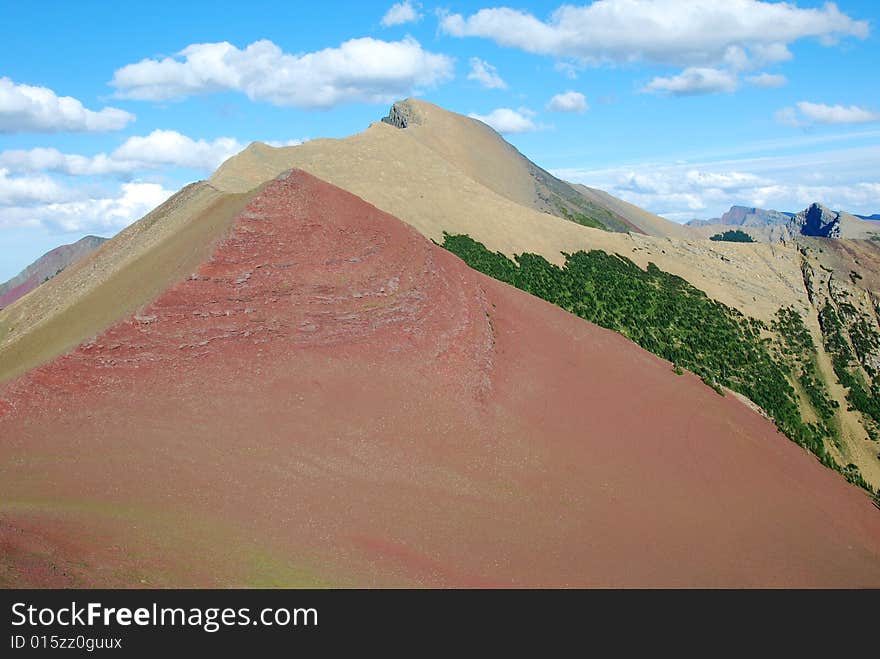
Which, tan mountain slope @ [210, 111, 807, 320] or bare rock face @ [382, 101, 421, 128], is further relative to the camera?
bare rock face @ [382, 101, 421, 128]

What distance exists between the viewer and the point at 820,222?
10894cm

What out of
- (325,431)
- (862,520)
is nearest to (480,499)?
(325,431)

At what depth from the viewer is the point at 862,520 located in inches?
977

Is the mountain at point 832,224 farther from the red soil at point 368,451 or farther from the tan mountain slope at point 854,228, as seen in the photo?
the red soil at point 368,451

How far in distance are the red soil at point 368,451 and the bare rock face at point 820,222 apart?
8667 cm

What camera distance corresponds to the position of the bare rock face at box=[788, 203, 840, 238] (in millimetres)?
102125

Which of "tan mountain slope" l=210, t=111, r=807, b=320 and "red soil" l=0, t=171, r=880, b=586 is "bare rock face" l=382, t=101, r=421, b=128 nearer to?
"tan mountain slope" l=210, t=111, r=807, b=320

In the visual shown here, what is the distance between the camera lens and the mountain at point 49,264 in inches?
3789

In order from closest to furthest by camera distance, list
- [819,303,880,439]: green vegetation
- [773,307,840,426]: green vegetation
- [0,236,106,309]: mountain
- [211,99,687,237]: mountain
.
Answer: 1. [773,307,840,426]: green vegetation
2. [819,303,880,439]: green vegetation
3. [211,99,687,237]: mountain
4. [0,236,106,309]: mountain

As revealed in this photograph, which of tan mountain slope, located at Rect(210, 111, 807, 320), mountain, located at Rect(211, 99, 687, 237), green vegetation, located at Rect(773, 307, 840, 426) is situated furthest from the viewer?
mountain, located at Rect(211, 99, 687, 237)

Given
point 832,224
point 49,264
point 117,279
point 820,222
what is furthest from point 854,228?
point 49,264

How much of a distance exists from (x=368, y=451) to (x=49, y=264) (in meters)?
97.5

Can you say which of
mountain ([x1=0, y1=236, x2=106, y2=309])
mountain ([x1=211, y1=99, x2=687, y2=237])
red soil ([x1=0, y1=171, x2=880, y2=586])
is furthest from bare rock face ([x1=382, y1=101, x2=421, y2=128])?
red soil ([x1=0, y1=171, x2=880, y2=586])

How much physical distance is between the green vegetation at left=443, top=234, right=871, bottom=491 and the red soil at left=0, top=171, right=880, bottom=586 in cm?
1068
